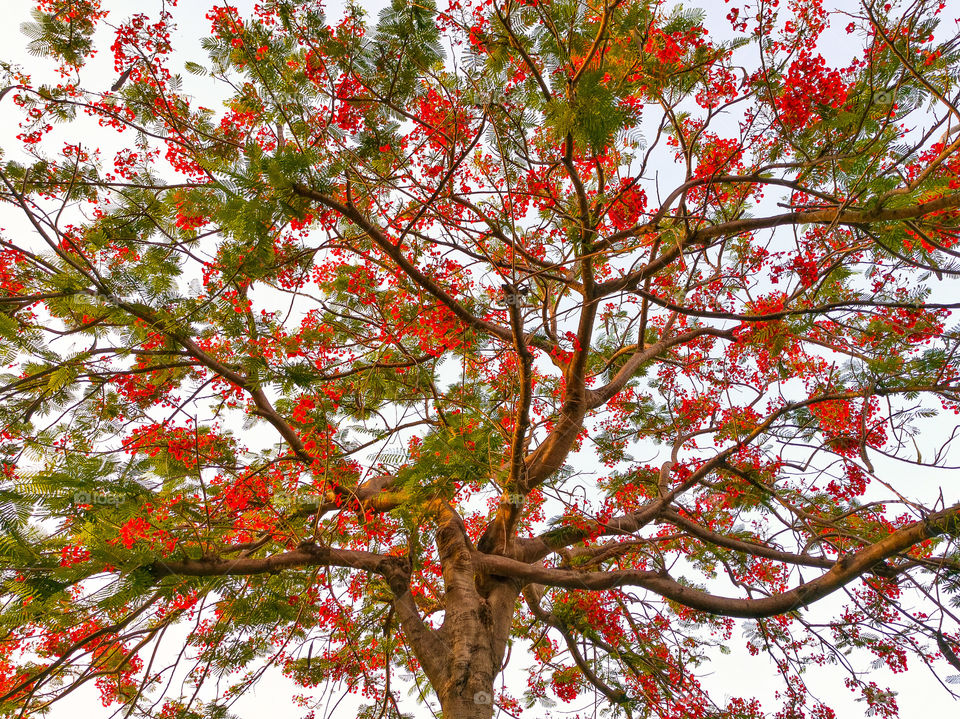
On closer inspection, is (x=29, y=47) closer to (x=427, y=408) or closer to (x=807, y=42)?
(x=427, y=408)

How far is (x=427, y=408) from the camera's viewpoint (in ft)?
17.6

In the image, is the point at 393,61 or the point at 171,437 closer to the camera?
the point at 393,61

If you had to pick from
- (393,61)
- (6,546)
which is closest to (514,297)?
(393,61)

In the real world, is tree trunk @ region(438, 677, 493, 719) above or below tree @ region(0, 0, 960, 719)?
below

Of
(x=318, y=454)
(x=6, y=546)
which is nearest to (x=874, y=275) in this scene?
(x=318, y=454)

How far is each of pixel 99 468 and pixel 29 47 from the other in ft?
10.3

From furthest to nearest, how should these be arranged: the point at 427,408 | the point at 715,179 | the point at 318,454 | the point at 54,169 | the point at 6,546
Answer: the point at 427,408 → the point at 318,454 → the point at 54,169 → the point at 715,179 → the point at 6,546

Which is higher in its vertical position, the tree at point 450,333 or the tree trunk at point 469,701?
the tree at point 450,333

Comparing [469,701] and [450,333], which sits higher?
[450,333]

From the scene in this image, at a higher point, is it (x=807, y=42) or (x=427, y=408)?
(x=807, y=42)

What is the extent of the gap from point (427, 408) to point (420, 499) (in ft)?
6.40

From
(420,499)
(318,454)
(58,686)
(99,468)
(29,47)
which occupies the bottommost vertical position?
(58,686)

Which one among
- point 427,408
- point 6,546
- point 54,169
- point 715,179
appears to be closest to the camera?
point 6,546

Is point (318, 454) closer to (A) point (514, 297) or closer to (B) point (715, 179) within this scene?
(A) point (514, 297)
